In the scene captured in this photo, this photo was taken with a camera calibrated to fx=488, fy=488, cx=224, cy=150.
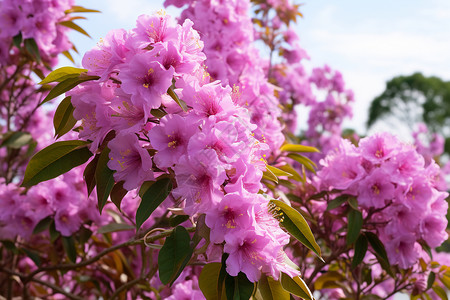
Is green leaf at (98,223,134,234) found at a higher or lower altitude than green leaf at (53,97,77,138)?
lower

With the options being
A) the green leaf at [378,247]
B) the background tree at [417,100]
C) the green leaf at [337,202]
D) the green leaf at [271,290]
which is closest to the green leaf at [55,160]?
the green leaf at [271,290]

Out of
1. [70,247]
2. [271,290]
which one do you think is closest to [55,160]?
[271,290]

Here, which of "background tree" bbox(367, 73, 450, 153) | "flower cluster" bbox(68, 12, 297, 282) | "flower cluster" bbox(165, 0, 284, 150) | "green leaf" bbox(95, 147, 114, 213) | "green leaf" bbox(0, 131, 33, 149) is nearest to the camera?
"flower cluster" bbox(68, 12, 297, 282)

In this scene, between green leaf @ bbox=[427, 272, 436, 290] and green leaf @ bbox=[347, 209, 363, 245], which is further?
green leaf @ bbox=[427, 272, 436, 290]

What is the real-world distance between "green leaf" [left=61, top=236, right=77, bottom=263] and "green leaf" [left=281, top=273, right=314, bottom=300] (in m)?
1.22

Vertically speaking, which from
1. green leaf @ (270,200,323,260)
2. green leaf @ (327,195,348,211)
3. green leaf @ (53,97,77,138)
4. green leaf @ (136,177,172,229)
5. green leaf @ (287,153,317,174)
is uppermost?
green leaf @ (53,97,77,138)

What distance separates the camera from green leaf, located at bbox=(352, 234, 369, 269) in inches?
66.9

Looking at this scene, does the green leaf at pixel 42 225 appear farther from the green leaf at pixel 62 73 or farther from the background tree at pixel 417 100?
the background tree at pixel 417 100

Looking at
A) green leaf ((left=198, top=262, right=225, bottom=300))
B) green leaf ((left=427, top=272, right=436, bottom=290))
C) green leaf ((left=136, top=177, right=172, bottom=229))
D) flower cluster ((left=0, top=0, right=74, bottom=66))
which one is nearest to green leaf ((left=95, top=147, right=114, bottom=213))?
green leaf ((left=136, top=177, right=172, bottom=229))

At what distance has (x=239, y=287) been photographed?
39.6 inches

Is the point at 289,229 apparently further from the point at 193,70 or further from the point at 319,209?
the point at 319,209

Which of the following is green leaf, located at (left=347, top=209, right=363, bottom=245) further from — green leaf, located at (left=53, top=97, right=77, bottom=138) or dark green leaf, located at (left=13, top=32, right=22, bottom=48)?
dark green leaf, located at (left=13, top=32, right=22, bottom=48)

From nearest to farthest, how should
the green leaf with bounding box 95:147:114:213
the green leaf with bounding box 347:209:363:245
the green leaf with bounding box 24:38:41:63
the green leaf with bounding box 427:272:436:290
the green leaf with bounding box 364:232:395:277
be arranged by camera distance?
the green leaf with bounding box 95:147:114:213
the green leaf with bounding box 347:209:363:245
the green leaf with bounding box 364:232:395:277
the green leaf with bounding box 427:272:436:290
the green leaf with bounding box 24:38:41:63

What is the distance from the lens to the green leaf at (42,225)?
202cm
